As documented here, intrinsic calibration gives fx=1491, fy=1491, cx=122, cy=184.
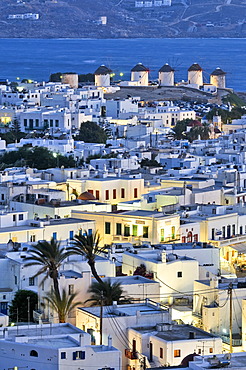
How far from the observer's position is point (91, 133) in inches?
2181

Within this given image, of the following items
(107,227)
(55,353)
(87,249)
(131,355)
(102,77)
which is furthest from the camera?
(102,77)

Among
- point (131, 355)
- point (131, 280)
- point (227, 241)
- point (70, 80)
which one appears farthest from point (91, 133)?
point (131, 355)

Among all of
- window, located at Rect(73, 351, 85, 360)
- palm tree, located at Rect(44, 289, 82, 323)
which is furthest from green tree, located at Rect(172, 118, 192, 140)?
window, located at Rect(73, 351, 85, 360)

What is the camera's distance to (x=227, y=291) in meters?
23.6

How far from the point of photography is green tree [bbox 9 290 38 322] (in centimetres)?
2359

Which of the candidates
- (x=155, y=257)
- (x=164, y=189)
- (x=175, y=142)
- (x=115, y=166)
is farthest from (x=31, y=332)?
(x=175, y=142)

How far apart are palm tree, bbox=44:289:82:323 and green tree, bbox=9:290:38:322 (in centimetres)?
71

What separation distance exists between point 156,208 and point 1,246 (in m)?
6.55

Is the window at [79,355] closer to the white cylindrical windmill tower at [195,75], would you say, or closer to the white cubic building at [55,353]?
the white cubic building at [55,353]

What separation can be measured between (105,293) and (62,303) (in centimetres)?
104

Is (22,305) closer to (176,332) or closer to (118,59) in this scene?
(176,332)

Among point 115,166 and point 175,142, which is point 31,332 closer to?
point 115,166

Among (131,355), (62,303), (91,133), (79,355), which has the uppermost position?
(91,133)

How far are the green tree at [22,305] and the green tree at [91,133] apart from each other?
100 feet
